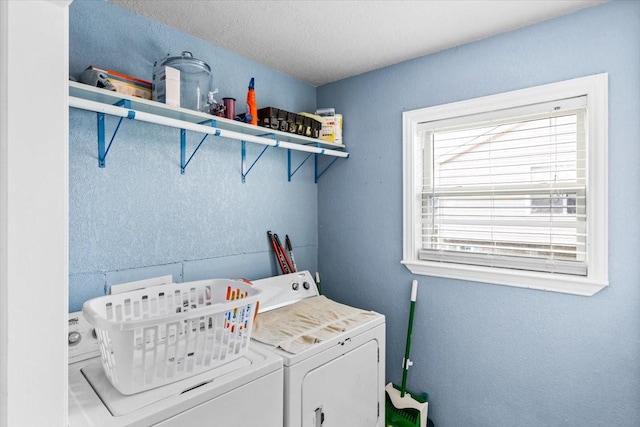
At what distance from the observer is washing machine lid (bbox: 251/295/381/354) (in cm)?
163

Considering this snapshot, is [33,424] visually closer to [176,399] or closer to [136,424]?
[136,424]

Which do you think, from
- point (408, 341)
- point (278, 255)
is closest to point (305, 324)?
point (278, 255)

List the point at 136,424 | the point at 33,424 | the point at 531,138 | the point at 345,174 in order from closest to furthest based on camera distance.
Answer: the point at 33,424, the point at 136,424, the point at 531,138, the point at 345,174

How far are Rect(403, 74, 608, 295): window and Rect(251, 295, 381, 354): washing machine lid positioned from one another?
57 centimetres

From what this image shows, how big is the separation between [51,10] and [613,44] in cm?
213

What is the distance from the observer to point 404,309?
2336 millimetres

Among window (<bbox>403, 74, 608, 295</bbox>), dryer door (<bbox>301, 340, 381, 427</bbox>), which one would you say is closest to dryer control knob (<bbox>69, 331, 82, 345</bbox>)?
dryer door (<bbox>301, 340, 381, 427</bbox>)

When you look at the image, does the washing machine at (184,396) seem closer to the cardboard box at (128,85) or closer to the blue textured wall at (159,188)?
the blue textured wall at (159,188)

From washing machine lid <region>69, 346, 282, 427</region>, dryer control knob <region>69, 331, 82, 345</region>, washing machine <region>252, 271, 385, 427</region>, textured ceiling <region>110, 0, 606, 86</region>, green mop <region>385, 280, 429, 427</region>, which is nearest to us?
washing machine lid <region>69, 346, 282, 427</region>

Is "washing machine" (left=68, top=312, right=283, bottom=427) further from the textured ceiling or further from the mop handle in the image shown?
the textured ceiling

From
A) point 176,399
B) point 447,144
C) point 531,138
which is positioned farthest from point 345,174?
point 176,399

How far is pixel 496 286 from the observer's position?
78.2 inches

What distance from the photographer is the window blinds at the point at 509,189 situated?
1.81m

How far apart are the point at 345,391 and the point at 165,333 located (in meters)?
0.98
